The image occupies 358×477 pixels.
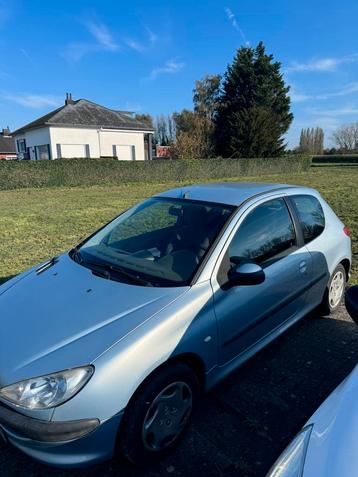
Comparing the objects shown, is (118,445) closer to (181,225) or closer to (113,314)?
(113,314)

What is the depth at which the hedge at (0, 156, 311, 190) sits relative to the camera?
17922 mm

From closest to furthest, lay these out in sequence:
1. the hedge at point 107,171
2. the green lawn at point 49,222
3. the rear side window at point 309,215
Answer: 1. the rear side window at point 309,215
2. the green lawn at point 49,222
3. the hedge at point 107,171

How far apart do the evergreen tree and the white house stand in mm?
9287

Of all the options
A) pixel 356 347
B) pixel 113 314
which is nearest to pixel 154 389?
pixel 113 314

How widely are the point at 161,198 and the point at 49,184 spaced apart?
57.2 ft

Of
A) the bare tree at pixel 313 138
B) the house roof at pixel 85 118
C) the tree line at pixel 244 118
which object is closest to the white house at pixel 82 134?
the house roof at pixel 85 118

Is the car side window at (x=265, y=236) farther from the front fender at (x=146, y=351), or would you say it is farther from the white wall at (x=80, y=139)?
the white wall at (x=80, y=139)

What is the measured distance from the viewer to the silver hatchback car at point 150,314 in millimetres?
1668

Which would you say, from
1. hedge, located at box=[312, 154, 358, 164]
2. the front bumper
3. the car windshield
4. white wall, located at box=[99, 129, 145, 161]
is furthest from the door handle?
hedge, located at box=[312, 154, 358, 164]

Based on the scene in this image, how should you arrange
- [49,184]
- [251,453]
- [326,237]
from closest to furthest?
[251,453] → [326,237] → [49,184]

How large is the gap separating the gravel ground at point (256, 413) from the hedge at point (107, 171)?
58.5ft

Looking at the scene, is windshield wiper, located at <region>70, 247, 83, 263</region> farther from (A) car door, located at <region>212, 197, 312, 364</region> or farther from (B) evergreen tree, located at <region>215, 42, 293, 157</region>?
(B) evergreen tree, located at <region>215, 42, 293, 157</region>

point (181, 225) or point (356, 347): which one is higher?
point (181, 225)

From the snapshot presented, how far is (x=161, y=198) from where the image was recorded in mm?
3193
